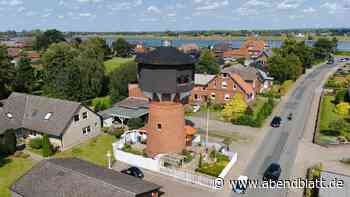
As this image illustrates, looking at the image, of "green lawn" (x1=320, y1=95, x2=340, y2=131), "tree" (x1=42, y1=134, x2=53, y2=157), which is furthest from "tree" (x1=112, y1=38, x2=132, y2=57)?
"tree" (x1=42, y1=134, x2=53, y2=157)

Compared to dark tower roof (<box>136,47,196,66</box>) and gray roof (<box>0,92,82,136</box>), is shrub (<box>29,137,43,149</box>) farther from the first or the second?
dark tower roof (<box>136,47,196,66</box>)

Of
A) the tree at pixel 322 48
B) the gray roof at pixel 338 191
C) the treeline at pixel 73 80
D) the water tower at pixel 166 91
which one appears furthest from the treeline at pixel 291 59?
the gray roof at pixel 338 191

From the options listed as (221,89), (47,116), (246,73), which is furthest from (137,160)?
(246,73)

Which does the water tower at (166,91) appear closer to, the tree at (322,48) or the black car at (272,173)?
the black car at (272,173)

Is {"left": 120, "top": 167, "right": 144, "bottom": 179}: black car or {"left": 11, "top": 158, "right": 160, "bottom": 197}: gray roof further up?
{"left": 11, "top": 158, "right": 160, "bottom": 197}: gray roof

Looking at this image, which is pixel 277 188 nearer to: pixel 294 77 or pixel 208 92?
pixel 208 92

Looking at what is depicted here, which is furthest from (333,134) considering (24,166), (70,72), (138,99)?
(70,72)
